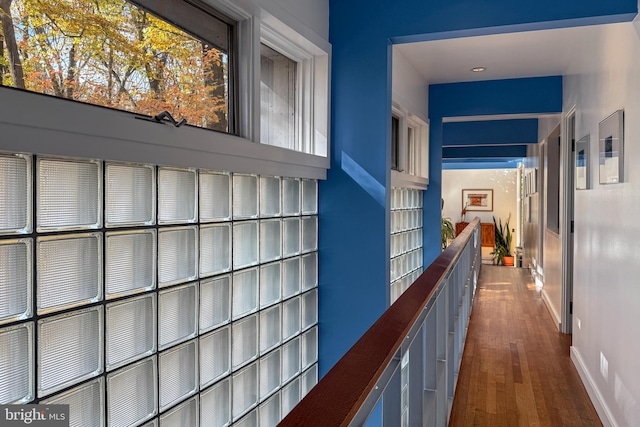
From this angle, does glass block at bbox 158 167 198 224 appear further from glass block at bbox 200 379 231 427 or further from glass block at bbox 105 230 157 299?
glass block at bbox 200 379 231 427

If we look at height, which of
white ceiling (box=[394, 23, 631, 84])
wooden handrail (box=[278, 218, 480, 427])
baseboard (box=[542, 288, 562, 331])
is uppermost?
white ceiling (box=[394, 23, 631, 84])

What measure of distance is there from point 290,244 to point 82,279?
4.61 ft

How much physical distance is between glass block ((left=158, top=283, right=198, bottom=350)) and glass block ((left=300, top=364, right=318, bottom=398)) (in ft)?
3.65

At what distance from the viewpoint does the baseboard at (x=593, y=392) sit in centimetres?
269

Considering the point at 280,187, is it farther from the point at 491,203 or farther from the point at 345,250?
the point at 491,203

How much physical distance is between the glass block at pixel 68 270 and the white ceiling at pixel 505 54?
3214mm

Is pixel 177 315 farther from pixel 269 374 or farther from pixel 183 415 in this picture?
pixel 269 374

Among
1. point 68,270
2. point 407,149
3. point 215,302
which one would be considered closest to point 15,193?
point 68,270

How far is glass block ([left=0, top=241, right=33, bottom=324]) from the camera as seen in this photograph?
1310 millimetres

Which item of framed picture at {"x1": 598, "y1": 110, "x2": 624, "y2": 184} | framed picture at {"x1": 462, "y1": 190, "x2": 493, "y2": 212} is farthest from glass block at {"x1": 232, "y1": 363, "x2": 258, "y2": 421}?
framed picture at {"x1": 462, "y1": 190, "x2": 493, "y2": 212}

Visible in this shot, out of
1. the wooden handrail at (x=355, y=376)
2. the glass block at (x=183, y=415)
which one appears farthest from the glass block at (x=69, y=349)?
the wooden handrail at (x=355, y=376)

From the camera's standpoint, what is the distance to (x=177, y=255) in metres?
1.95

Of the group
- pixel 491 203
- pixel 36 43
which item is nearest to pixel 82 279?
pixel 36 43

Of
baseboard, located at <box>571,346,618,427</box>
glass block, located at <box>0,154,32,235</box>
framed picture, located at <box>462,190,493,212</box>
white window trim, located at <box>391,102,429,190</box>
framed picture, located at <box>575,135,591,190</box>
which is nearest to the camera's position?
glass block, located at <box>0,154,32,235</box>
